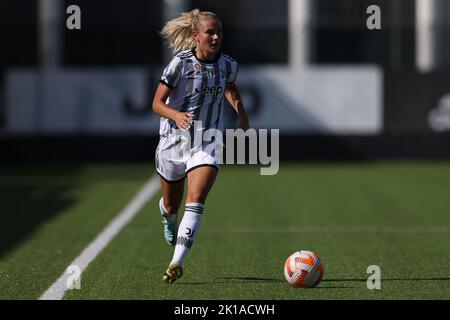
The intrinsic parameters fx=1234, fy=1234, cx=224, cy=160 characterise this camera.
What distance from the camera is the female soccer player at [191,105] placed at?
9992 mm

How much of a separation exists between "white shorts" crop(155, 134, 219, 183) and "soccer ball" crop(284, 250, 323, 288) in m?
1.07

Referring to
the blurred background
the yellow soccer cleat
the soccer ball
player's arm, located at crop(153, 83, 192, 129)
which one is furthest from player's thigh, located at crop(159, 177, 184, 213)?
the blurred background

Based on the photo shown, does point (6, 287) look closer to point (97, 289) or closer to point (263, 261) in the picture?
point (97, 289)

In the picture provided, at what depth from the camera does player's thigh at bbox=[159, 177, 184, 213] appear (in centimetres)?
1071

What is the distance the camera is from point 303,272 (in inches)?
381

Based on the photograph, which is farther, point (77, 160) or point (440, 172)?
point (77, 160)

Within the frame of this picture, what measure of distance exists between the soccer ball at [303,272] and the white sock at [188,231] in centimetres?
81

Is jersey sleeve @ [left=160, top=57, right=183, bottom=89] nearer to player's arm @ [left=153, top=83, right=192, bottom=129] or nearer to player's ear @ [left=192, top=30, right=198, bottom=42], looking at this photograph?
player's arm @ [left=153, top=83, right=192, bottom=129]

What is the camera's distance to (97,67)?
28.7m

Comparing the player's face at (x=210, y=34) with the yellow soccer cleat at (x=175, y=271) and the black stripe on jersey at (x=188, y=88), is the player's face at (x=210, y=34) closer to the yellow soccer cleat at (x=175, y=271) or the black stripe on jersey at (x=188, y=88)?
the black stripe on jersey at (x=188, y=88)

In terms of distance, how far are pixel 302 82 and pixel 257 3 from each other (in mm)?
4923

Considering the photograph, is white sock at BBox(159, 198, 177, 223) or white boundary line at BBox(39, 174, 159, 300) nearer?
white boundary line at BBox(39, 174, 159, 300)
